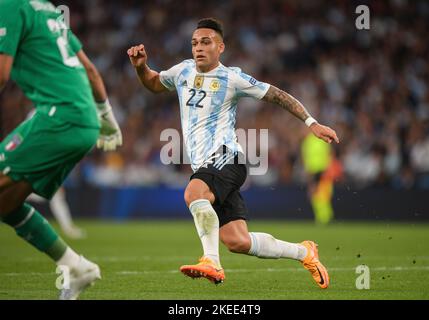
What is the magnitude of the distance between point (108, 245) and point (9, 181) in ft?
24.4

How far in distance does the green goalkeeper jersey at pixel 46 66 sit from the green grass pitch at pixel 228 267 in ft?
5.73

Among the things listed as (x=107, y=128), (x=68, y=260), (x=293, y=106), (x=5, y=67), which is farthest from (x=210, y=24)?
(x=68, y=260)

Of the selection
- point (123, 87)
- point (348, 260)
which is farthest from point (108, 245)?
point (123, 87)

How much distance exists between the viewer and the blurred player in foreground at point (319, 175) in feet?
60.6

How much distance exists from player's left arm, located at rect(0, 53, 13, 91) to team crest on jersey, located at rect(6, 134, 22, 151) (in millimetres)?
407

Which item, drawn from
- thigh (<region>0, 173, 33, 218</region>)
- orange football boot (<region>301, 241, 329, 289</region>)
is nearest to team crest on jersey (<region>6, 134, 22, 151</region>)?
thigh (<region>0, 173, 33, 218</region>)

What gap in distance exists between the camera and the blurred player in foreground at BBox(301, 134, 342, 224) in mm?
18484

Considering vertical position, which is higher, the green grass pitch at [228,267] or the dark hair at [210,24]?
the dark hair at [210,24]

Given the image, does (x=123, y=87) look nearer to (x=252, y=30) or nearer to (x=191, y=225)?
(x=252, y=30)

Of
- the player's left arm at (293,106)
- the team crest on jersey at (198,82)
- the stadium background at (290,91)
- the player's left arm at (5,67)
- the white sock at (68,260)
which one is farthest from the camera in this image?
the stadium background at (290,91)

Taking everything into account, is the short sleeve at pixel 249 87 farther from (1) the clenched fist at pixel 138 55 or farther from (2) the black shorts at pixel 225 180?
(1) the clenched fist at pixel 138 55

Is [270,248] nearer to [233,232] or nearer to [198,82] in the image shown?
[233,232]

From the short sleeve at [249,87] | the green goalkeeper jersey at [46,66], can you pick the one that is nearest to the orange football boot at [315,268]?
the short sleeve at [249,87]

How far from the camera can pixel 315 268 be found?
7.80 m
